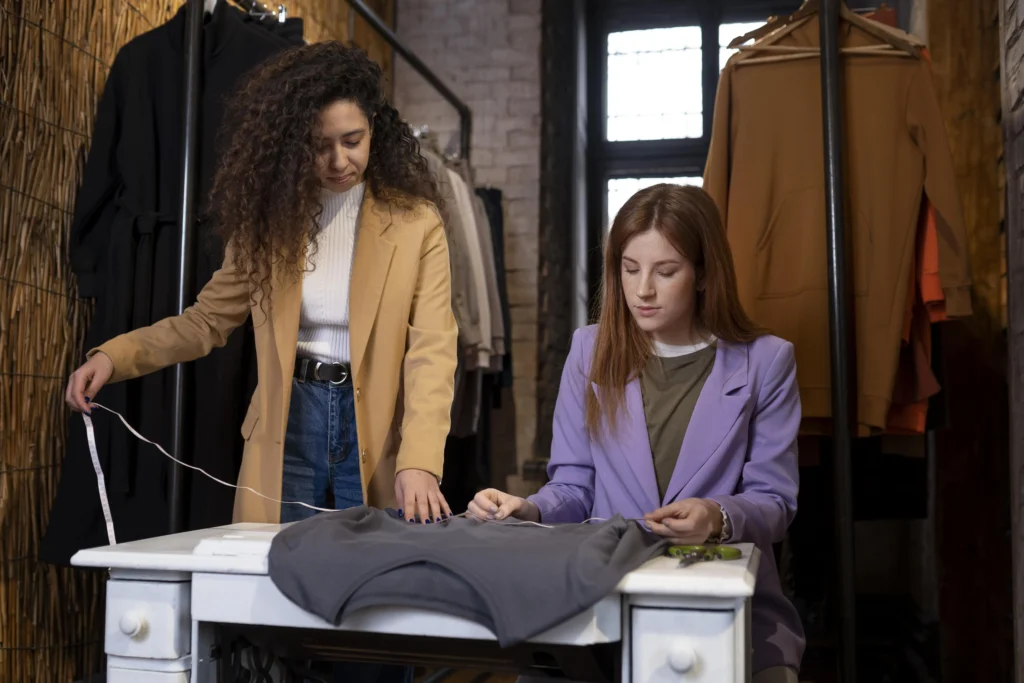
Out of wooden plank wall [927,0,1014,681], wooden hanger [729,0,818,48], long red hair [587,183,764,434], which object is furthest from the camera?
wooden plank wall [927,0,1014,681]

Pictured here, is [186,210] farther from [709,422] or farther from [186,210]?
[709,422]

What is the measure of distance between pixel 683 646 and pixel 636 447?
25.0 inches

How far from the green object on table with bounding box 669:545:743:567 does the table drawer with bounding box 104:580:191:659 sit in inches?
23.9

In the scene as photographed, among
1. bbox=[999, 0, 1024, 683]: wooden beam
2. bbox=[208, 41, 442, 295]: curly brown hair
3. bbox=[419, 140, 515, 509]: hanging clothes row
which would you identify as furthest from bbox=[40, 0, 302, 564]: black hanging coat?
bbox=[999, 0, 1024, 683]: wooden beam

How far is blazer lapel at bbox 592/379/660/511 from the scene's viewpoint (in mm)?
1696

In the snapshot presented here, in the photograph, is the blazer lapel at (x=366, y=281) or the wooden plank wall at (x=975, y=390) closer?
the blazer lapel at (x=366, y=281)

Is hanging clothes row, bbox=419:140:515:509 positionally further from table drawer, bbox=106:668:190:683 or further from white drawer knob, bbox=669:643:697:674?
white drawer knob, bbox=669:643:697:674

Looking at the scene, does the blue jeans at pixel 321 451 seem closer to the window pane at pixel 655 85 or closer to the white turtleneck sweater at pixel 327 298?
the white turtleneck sweater at pixel 327 298

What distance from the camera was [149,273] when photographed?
261cm

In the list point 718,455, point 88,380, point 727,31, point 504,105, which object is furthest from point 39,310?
point 727,31

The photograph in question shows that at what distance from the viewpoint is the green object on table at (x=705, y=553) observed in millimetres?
1244

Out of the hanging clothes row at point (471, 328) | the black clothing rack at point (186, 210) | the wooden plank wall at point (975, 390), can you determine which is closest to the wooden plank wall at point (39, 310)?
the black clothing rack at point (186, 210)

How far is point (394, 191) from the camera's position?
2.11 meters

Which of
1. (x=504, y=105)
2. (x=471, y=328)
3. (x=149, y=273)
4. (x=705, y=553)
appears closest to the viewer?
(x=705, y=553)
